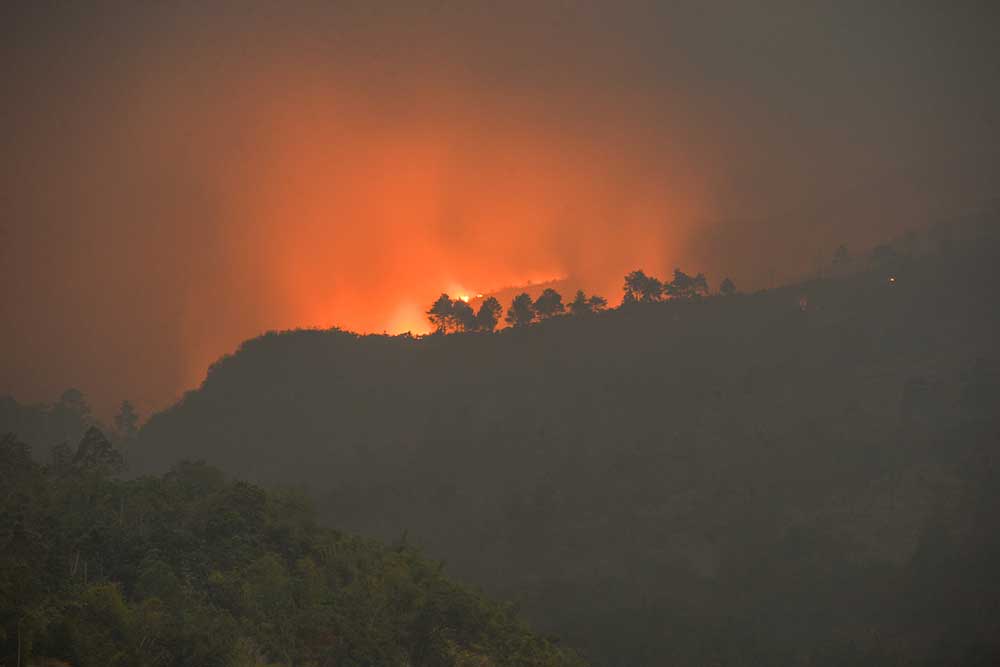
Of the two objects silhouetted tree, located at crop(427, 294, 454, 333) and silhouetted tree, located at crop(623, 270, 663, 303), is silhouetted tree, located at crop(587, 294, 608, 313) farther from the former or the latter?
silhouetted tree, located at crop(427, 294, 454, 333)

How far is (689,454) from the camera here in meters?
103

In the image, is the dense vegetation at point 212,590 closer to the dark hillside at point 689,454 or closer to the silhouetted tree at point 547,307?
the dark hillside at point 689,454

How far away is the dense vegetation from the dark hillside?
35467 millimetres

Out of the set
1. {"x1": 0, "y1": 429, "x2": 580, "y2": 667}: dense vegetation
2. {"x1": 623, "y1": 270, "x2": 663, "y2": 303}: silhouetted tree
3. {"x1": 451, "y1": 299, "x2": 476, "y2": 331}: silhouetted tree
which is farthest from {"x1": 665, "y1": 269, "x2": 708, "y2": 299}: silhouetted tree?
{"x1": 0, "y1": 429, "x2": 580, "y2": 667}: dense vegetation

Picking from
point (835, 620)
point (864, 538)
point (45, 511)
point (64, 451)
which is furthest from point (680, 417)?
point (45, 511)

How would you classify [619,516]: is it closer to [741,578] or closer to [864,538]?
[741,578]

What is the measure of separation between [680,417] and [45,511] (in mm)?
90192

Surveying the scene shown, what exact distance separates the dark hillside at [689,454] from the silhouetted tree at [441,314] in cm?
601

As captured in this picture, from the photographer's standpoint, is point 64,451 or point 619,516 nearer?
point 64,451

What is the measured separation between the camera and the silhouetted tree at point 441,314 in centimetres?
14838

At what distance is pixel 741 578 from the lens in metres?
80.3

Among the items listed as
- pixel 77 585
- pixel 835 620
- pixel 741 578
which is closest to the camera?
pixel 77 585

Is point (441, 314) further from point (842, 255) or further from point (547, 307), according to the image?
point (842, 255)

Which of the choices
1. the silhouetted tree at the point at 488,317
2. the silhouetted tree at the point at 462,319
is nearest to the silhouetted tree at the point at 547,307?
the silhouetted tree at the point at 488,317
